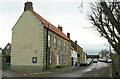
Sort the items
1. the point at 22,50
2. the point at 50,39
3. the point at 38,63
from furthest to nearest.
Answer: the point at 50,39
the point at 22,50
the point at 38,63

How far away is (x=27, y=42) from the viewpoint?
914 inches

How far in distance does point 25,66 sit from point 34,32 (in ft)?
18.0

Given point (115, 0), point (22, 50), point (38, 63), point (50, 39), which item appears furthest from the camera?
point (50, 39)

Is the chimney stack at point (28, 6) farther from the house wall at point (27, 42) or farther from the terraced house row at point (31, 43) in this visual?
the house wall at point (27, 42)

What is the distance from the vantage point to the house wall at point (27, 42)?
22156 millimetres

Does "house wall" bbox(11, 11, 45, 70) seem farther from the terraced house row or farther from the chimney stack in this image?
the chimney stack

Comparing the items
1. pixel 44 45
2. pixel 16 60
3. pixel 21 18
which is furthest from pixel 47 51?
pixel 21 18

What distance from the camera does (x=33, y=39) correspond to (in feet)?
75.2

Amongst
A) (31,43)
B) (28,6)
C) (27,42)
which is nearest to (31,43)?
(31,43)

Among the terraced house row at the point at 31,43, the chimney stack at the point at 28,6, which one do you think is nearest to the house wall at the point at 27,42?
the terraced house row at the point at 31,43

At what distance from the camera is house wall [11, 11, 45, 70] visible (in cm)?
2216

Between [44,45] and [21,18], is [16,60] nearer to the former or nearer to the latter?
[44,45]

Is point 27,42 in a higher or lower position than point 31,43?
higher

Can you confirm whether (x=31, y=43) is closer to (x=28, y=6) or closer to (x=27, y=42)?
(x=27, y=42)
